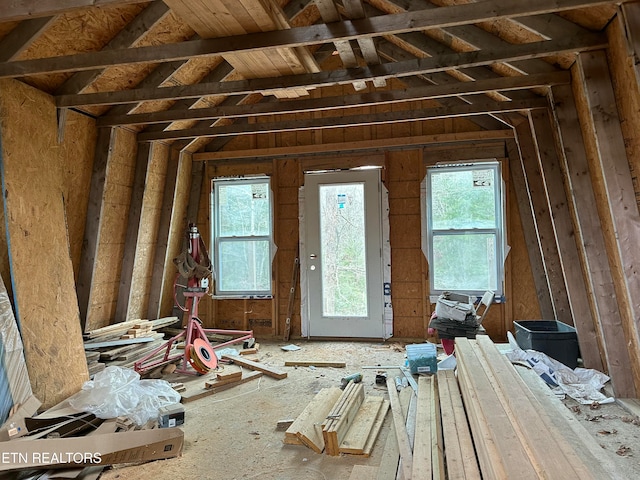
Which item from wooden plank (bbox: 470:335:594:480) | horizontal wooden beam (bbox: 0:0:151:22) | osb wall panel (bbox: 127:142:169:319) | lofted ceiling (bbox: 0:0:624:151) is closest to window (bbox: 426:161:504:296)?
lofted ceiling (bbox: 0:0:624:151)

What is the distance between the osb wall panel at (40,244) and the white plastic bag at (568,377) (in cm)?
369

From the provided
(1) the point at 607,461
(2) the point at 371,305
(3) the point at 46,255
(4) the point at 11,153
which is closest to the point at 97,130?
(4) the point at 11,153

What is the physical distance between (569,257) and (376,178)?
249 centimetres

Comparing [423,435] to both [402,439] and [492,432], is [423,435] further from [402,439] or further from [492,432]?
[492,432]

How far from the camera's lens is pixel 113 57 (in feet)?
9.85

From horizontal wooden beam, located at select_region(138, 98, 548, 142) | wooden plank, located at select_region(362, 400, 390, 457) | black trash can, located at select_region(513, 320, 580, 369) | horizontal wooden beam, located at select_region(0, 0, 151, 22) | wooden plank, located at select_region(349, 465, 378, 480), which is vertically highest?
horizontal wooden beam, located at select_region(138, 98, 548, 142)

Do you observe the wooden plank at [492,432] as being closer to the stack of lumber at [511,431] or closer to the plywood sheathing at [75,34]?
the stack of lumber at [511,431]

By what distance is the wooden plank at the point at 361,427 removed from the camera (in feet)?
8.69

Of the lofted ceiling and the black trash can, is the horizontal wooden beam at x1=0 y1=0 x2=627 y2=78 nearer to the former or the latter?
the lofted ceiling

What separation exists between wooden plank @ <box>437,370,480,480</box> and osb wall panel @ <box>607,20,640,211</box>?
5.75ft

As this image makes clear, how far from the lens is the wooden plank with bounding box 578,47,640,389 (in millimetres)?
2891

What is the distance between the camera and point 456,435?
7.57ft

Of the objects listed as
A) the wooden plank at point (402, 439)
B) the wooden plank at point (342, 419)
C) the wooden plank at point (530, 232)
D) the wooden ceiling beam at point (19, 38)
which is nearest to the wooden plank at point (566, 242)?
→ the wooden plank at point (530, 232)

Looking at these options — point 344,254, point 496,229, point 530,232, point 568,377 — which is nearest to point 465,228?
point 496,229
